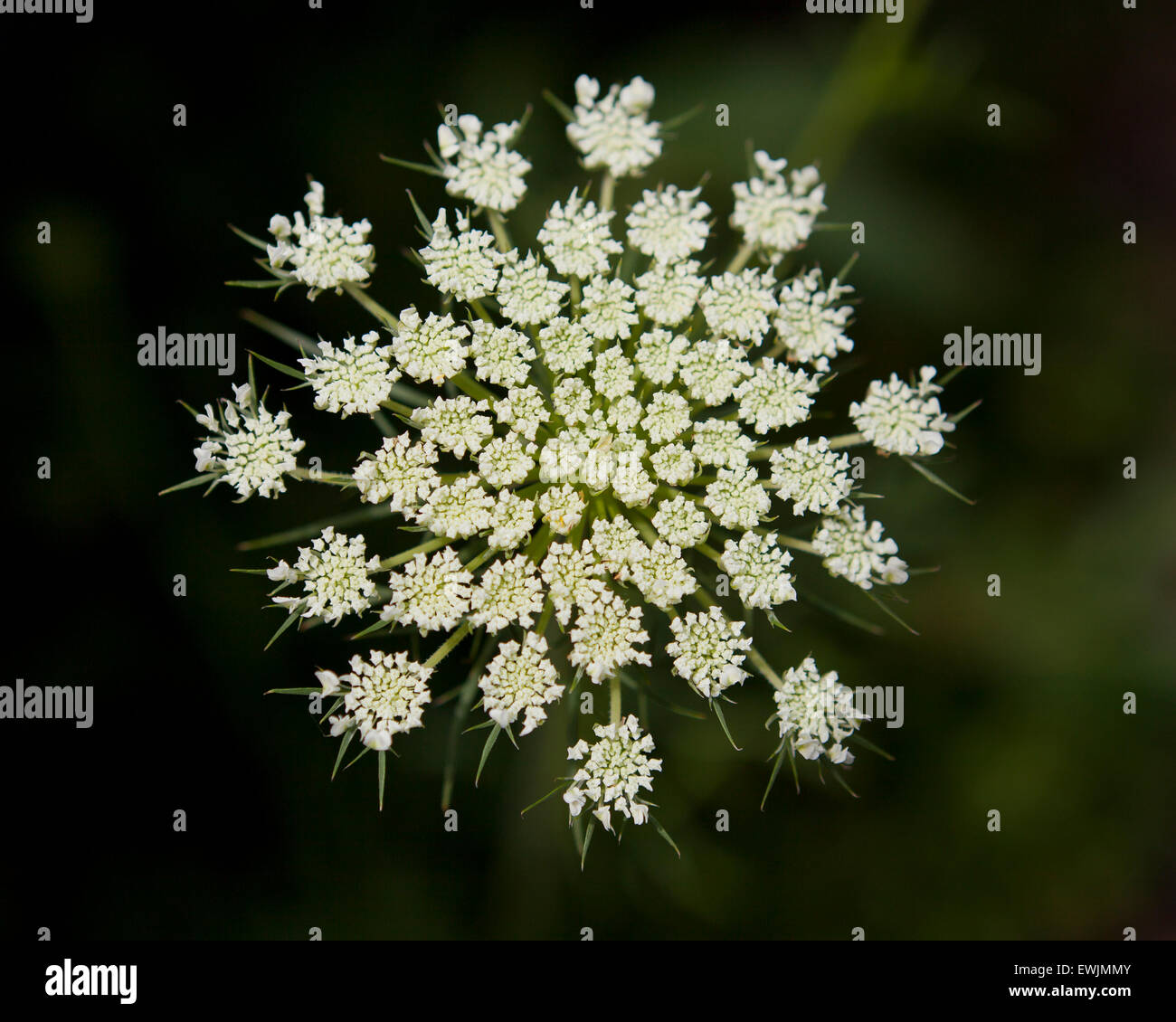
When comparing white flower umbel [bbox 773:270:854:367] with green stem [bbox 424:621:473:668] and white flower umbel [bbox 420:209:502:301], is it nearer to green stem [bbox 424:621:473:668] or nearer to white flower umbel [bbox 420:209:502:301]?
white flower umbel [bbox 420:209:502:301]

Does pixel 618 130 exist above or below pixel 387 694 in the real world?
above

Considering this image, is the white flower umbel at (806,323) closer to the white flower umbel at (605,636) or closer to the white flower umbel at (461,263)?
the white flower umbel at (461,263)

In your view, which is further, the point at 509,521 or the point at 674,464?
→ the point at 674,464

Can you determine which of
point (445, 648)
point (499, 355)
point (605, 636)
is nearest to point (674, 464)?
point (605, 636)

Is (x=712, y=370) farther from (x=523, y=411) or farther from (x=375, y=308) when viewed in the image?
(x=375, y=308)

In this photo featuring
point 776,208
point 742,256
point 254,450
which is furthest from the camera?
point 742,256

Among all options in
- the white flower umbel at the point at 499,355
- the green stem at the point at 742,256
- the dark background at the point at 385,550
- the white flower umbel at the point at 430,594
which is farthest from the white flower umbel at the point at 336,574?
the green stem at the point at 742,256

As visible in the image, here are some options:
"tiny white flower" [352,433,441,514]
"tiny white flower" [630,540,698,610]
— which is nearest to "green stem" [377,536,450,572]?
"tiny white flower" [352,433,441,514]
